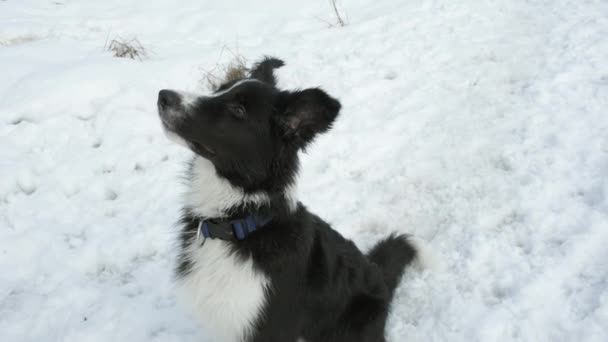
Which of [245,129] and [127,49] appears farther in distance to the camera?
[127,49]

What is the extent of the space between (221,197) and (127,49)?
5.27 meters

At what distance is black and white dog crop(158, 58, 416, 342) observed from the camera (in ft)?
8.23

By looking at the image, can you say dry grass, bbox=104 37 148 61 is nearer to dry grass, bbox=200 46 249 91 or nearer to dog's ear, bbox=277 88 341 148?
dry grass, bbox=200 46 249 91

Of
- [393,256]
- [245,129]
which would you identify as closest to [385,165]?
[393,256]

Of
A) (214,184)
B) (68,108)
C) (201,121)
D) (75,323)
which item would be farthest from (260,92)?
(68,108)

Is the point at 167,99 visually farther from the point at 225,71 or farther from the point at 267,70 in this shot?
the point at 225,71

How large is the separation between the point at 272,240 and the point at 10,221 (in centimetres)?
307

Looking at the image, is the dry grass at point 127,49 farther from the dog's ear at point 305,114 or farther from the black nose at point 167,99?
the dog's ear at point 305,114

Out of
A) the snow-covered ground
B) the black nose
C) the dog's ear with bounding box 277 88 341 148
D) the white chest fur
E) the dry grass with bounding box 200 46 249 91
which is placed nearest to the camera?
the dog's ear with bounding box 277 88 341 148

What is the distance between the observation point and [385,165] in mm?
4863

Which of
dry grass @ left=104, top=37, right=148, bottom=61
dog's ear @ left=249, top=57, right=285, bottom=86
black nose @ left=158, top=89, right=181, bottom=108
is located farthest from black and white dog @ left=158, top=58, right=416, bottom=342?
dry grass @ left=104, top=37, right=148, bottom=61

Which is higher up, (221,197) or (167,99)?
(167,99)

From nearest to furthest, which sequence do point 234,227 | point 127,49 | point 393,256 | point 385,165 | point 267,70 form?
point 234,227 → point 267,70 → point 393,256 → point 385,165 → point 127,49

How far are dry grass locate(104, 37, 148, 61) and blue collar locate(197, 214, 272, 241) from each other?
202 inches
